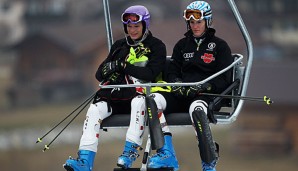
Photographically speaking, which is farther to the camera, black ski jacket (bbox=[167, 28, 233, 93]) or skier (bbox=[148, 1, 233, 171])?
black ski jacket (bbox=[167, 28, 233, 93])

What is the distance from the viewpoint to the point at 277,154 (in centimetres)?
7125

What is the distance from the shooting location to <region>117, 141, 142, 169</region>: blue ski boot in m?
8.94

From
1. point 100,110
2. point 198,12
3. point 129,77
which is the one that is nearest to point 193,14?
point 198,12

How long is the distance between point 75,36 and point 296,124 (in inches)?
1141

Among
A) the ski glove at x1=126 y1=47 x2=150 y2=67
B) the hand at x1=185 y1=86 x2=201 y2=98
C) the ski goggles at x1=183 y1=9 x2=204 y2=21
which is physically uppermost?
the ski goggles at x1=183 y1=9 x2=204 y2=21

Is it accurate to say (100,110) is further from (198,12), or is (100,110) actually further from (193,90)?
(198,12)

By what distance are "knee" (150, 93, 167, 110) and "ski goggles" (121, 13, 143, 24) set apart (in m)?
0.70

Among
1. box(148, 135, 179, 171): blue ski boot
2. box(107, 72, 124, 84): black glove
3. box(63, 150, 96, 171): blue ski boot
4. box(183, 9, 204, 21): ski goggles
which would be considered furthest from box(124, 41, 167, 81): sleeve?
box(63, 150, 96, 171): blue ski boot

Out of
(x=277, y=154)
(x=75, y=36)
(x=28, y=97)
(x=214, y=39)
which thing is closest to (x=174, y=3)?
(x=75, y=36)

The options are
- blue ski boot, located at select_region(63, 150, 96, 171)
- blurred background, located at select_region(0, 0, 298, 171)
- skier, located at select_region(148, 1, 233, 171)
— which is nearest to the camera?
blue ski boot, located at select_region(63, 150, 96, 171)

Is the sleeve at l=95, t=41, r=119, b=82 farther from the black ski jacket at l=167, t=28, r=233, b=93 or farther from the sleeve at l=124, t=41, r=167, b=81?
the black ski jacket at l=167, t=28, r=233, b=93

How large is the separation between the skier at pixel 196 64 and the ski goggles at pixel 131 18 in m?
0.45

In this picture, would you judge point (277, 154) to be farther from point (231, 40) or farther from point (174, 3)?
point (174, 3)

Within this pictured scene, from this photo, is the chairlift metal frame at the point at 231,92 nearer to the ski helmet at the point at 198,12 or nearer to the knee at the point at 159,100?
the knee at the point at 159,100
